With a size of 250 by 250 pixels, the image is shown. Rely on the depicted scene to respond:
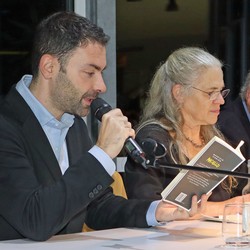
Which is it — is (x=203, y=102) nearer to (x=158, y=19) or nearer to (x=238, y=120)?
(x=238, y=120)

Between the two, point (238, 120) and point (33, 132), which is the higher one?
point (33, 132)

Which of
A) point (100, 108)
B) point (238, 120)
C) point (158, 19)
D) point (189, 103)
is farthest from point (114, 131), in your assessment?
point (158, 19)

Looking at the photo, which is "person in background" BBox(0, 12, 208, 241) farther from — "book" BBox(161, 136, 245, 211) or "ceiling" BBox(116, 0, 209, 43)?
"ceiling" BBox(116, 0, 209, 43)

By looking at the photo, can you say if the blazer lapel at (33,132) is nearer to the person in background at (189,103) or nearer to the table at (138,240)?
the table at (138,240)

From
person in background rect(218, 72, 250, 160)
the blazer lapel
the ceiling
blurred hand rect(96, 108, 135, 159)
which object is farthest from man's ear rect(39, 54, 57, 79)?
the ceiling

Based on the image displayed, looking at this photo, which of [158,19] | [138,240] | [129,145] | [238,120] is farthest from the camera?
[158,19]

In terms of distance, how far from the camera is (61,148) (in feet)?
8.96

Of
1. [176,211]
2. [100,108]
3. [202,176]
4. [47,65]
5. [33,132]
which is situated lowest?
[176,211]

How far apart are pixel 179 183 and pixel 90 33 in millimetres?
620

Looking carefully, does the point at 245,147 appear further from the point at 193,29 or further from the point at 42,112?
the point at 42,112

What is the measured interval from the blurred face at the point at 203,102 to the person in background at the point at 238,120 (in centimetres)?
57

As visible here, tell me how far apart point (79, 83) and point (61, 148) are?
261mm

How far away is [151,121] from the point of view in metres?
3.40

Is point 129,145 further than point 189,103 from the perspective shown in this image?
No
